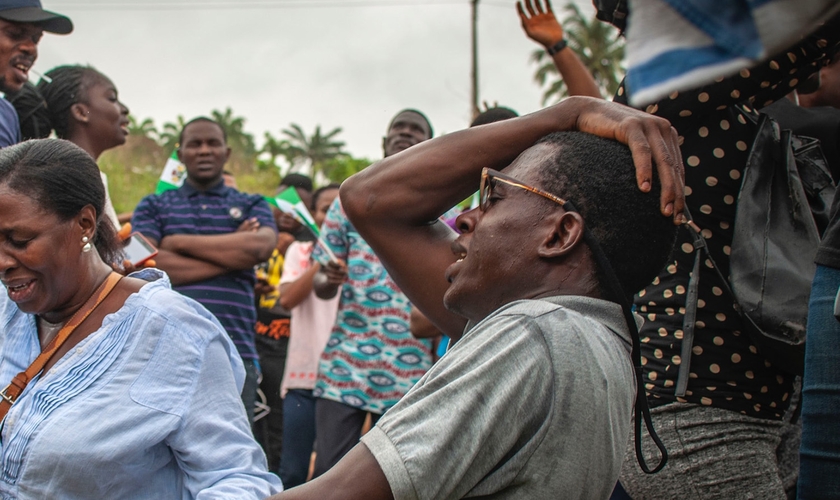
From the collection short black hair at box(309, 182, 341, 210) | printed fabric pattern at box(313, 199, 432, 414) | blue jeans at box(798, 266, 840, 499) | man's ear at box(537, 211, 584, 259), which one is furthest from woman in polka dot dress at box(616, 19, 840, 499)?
short black hair at box(309, 182, 341, 210)

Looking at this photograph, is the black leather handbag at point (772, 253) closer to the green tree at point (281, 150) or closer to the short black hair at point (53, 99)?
the short black hair at point (53, 99)

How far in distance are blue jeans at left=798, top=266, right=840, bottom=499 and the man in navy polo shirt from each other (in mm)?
2956

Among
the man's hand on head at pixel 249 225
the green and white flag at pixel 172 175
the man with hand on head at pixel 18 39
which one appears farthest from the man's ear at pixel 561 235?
the green and white flag at pixel 172 175

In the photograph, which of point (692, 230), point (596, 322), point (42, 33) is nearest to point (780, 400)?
point (692, 230)

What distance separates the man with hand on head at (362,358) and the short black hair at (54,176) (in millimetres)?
2094

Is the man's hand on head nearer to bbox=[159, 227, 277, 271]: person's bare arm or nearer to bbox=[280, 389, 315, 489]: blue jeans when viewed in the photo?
bbox=[159, 227, 277, 271]: person's bare arm

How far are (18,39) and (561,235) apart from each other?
2.98 m

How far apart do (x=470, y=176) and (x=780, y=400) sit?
3.84 feet

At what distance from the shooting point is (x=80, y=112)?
412 centimetres

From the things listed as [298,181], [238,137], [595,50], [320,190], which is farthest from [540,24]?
[238,137]

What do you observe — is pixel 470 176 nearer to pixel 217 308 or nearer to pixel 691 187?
pixel 691 187

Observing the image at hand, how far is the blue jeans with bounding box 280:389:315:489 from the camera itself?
528cm

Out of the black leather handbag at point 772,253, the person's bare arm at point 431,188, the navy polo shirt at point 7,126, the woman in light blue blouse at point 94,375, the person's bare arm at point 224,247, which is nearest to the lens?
the person's bare arm at point 431,188

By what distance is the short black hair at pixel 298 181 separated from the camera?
8410mm
